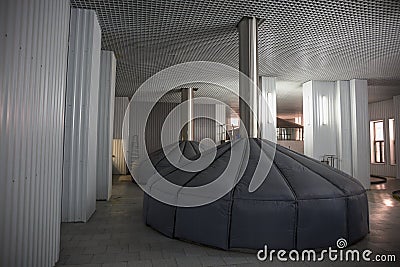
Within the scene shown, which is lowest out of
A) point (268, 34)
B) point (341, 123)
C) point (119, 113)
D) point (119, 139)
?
point (119, 139)

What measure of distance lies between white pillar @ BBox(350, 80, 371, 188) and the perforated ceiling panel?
68 cm

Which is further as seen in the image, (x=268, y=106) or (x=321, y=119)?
(x=321, y=119)

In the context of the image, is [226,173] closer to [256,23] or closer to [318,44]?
[256,23]

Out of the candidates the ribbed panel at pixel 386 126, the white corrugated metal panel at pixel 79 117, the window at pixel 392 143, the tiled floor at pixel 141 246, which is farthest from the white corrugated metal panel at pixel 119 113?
the window at pixel 392 143

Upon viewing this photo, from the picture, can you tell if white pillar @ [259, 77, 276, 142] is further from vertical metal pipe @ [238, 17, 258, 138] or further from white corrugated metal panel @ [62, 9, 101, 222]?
white corrugated metal panel @ [62, 9, 101, 222]

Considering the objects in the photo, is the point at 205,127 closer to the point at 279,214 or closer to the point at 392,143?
the point at 392,143

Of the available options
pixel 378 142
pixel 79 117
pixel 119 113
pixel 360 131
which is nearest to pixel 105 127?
pixel 79 117

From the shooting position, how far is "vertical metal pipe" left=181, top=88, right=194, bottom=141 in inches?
389

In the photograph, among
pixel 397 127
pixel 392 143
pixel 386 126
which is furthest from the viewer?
pixel 386 126

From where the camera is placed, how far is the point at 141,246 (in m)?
3.41

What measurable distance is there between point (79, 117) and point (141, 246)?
2.22 metres

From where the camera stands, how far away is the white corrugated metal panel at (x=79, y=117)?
4.51 meters

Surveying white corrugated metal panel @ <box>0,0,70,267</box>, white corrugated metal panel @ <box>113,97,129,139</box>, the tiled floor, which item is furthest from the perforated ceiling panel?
white corrugated metal panel @ <box>113,97,129,139</box>

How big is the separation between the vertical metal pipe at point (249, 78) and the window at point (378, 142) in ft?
34.2
